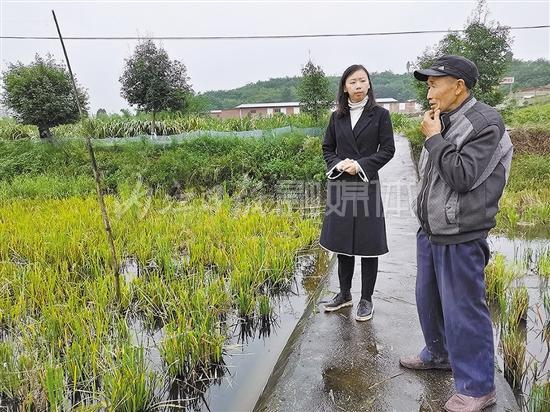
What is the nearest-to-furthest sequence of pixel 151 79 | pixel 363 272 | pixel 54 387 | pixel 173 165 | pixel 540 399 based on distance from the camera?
pixel 540 399, pixel 54 387, pixel 363 272, pixel 173 165, pixel 151 79

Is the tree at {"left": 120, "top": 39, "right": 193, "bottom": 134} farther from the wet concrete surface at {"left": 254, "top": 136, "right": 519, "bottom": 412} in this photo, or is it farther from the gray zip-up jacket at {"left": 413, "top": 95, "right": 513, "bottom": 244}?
the gray zip-up jacket at {"left": 413, "top": 95, "right": 513, "bottom": 244}

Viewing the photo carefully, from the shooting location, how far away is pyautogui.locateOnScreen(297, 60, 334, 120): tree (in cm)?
1253

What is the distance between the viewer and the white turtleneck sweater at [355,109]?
2531mm

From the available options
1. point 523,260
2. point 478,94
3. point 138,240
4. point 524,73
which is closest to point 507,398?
point 523,260

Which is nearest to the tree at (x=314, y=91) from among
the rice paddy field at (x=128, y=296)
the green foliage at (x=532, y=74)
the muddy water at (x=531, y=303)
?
the rice paddy field at (x=128, y=296)

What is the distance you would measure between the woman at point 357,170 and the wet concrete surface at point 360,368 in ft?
0.77

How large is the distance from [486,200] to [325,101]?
11.6 m

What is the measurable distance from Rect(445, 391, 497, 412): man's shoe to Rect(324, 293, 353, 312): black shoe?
115 centimetres

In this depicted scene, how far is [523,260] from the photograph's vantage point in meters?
4.39

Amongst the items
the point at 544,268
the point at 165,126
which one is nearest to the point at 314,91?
the point at 165,126

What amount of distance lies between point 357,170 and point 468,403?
51.1 inches

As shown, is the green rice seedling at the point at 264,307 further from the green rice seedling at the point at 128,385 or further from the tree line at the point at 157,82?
the tree line at the point at 157,82

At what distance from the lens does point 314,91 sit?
12.7 m

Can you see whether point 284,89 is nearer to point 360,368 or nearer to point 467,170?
point 360,368
